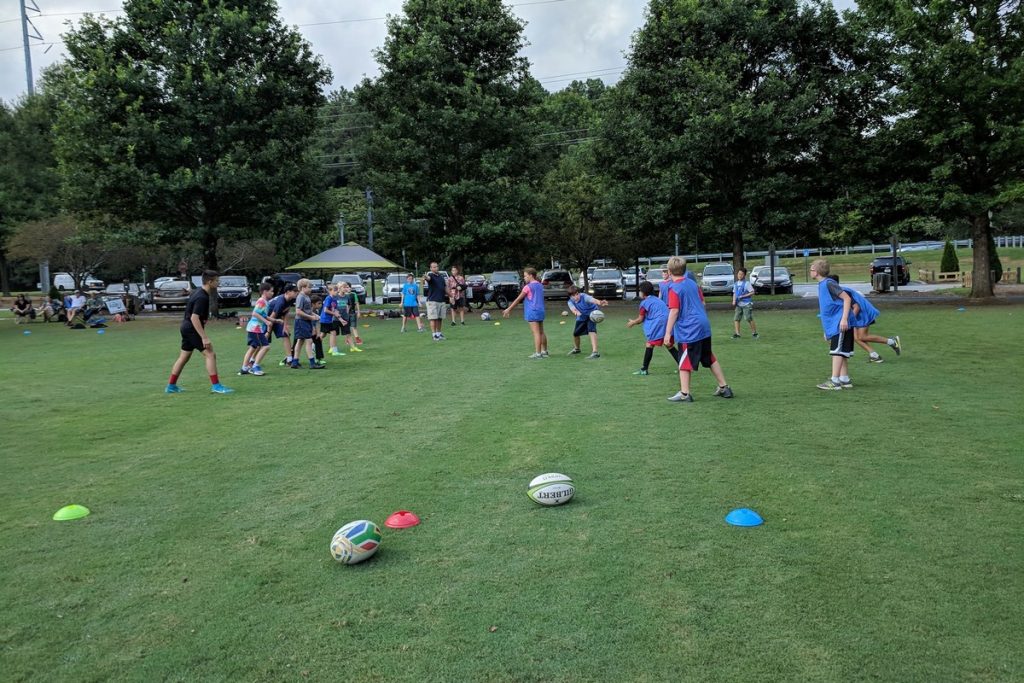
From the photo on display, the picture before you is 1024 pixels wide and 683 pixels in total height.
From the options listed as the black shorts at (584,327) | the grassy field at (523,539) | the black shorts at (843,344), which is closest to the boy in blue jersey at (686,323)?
the grassy field at (523,539)

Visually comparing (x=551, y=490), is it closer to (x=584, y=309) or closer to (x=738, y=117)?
(x=584, y=309)

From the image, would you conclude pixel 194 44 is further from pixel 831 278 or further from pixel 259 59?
pixel 831 278

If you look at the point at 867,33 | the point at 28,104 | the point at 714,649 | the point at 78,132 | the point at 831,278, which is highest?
the point at 28,104

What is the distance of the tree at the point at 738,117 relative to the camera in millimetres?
26031

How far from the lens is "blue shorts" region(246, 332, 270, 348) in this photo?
1278 cm

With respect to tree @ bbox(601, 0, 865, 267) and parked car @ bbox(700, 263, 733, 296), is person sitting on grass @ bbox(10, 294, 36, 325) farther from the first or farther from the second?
parked car @ bbox(700, 263, 733, 296)

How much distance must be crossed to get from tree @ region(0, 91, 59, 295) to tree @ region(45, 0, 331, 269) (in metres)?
15.6

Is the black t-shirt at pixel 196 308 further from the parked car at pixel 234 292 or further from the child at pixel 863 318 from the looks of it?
the parked car at pixel 234 292

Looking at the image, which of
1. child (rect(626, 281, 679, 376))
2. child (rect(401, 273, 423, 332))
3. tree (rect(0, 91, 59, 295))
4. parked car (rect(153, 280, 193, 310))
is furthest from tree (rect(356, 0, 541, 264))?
tree (rect(0, 91, 59, 295))

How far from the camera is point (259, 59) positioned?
27234 mm

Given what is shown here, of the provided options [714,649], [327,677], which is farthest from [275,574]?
[714,649]

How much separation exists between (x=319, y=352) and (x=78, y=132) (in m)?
17.7

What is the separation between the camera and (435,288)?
1931 cm

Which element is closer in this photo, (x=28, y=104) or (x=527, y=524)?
(x=527, y=524)
